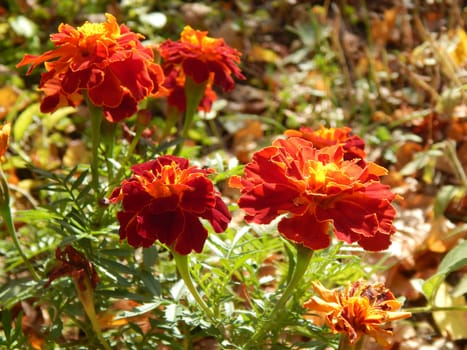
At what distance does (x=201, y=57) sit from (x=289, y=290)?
48 centimetres

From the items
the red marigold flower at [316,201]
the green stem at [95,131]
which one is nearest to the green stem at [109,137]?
the green stem at [95,131]

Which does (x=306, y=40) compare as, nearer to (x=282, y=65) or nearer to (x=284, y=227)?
(x=282, y=65)

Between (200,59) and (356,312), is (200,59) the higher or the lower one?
the higher one

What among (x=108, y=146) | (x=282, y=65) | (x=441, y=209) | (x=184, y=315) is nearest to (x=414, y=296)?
(x=441, y=209)

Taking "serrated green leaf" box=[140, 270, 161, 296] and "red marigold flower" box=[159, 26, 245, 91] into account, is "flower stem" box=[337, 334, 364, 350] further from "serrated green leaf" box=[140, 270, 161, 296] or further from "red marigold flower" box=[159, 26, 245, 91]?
"red marigold flower" box=[159, 26, 245, 91]

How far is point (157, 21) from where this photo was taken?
2332 millimetres

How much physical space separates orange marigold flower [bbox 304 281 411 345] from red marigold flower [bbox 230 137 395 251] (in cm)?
10

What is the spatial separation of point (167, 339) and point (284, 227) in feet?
1.44

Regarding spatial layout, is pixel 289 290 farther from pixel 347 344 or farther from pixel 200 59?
pixel 200 59

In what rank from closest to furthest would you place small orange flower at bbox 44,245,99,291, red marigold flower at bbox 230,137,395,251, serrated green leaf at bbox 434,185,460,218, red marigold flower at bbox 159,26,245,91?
red marigold flower at bbox 230,137,395,251 → small orange flower at bbox 44,245,99,291 → red marigold flower at bbox 159,26,245,91 → serrated green leaf at bbox 434,185,460,218

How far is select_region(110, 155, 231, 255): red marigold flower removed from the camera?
0.88 metres

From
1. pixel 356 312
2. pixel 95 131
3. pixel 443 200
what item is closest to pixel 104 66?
pixel 95 131

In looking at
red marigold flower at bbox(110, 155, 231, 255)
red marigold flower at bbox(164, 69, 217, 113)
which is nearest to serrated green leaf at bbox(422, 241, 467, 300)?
red marigold flower at bbox(110, 155, 231, 255)

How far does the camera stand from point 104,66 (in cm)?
100
